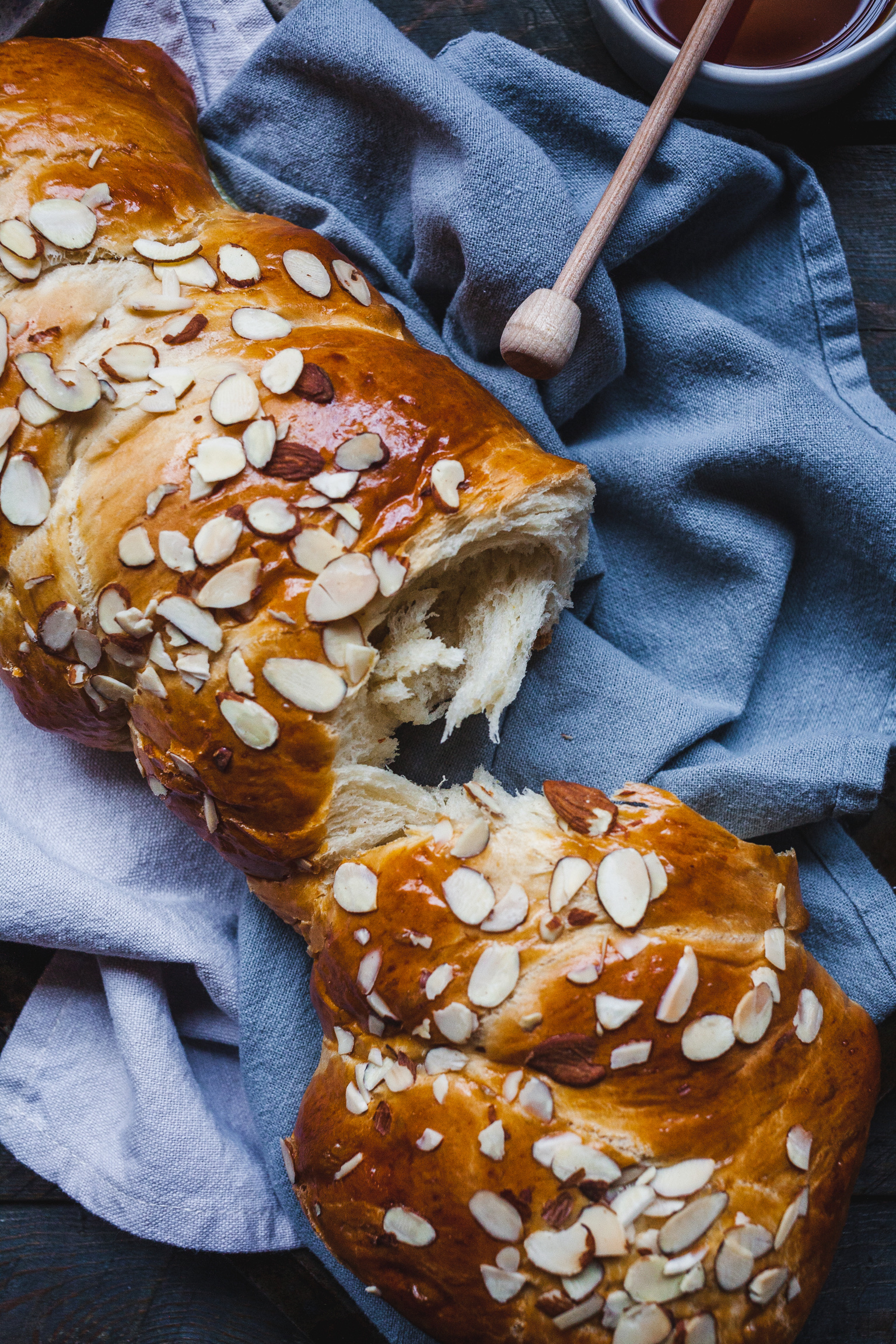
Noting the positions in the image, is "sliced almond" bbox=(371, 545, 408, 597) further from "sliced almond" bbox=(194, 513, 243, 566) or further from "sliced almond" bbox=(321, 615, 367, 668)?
"sliced almond" bbox=(194, 513, 243, 566)

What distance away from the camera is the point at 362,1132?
51.2 inches

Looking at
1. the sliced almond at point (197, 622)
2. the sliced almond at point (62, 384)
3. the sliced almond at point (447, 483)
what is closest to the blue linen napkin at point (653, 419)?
the sliced almond at point (447, 483)

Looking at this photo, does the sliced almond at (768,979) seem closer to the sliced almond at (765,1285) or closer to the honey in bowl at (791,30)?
the sliced almond at (765,1285)

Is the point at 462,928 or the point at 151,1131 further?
the point at 151,1131

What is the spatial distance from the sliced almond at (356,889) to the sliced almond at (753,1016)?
0.50 metres

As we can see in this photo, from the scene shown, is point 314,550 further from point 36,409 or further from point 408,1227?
point 408,1227

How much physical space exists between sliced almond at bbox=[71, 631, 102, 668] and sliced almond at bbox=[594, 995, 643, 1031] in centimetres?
83

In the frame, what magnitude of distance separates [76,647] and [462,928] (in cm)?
67

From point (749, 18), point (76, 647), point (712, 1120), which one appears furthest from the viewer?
point (749, 18)

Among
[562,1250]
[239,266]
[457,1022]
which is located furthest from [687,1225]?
[239,266]

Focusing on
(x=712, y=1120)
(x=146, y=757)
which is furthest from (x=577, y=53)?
(x=712, y=1120)

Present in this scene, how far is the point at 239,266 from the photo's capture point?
4.54ft

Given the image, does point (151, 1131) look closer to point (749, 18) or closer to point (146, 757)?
point (146, 757)

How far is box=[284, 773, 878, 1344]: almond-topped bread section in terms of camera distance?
1.21 meters
